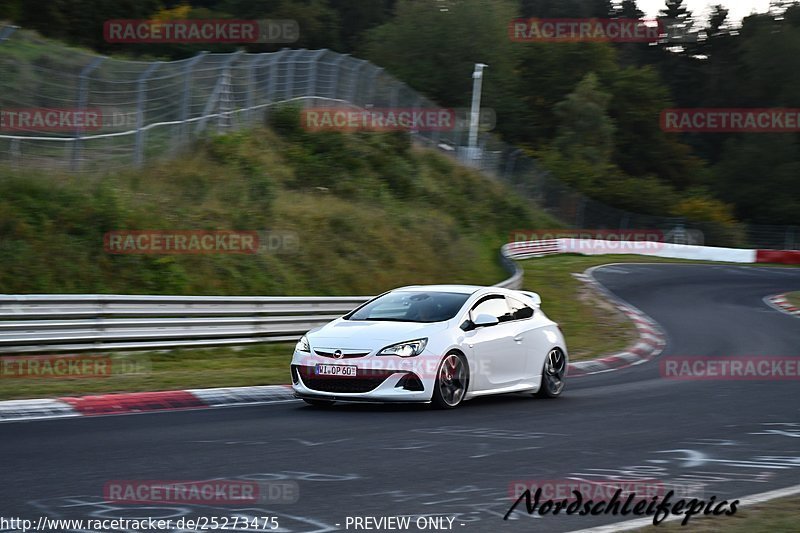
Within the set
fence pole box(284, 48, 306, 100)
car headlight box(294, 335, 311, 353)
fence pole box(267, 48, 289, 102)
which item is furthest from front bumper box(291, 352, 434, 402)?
fence pole box(284, 48, 306, 100)

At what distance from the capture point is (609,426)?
32.9 feet

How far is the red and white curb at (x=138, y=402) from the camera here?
1000 cm

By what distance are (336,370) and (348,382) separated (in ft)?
0.57

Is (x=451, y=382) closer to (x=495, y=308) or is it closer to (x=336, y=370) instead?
(x=336, y=370)

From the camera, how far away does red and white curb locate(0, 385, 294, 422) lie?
10.0 m

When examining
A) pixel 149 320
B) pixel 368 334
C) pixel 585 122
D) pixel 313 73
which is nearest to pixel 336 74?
pixel 313 73

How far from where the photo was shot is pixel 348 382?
10.6 m

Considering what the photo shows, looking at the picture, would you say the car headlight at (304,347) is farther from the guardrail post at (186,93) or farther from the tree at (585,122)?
the tree at (585,122)

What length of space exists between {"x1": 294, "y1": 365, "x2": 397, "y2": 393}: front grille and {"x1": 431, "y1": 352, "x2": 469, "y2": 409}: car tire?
1.82 feet

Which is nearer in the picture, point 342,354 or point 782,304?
point 342,354

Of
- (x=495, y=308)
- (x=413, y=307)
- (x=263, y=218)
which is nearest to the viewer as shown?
(x=413, y=307)

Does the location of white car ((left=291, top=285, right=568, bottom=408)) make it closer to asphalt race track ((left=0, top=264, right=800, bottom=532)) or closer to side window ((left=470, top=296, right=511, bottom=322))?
side window ((left=470, top=296, right=511, bottom=322))

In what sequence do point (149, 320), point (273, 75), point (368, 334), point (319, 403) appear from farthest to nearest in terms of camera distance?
point (273, 75), point (149, 320), point (319, 403), point (368, 334)

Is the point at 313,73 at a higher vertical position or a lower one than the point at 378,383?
higher
